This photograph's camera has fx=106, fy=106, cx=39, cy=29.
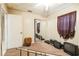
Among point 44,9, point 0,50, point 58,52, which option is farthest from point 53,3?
point 0,50

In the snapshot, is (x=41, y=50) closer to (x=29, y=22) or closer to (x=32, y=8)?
(x=29, y=22)

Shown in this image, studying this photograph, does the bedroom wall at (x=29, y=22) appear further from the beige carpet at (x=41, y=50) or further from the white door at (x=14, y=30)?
the beige carpet at (x=41, y=50)

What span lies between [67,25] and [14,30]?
82cm

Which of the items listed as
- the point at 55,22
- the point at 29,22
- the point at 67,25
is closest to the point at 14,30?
the point at 29,22

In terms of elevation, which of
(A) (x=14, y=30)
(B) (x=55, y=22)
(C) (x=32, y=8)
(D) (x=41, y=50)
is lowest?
(D) (x=41, y=50)

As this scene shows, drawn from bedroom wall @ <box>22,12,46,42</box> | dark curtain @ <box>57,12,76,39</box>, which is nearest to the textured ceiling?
bedroom wall @ <box>22,12,46,42</box>

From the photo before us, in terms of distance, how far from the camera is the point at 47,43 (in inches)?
65.0

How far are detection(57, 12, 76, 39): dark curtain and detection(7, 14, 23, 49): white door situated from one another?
60 centimetres

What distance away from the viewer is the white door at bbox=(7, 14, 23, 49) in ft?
5.39

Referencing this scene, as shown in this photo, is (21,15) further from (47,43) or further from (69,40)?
(69,40)

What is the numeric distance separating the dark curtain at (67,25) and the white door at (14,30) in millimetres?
602

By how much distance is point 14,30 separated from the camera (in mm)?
1668


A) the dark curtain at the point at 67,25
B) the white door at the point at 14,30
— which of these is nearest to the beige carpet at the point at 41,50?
the white door at the point at 14,30

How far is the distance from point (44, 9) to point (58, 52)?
0.68 metres
